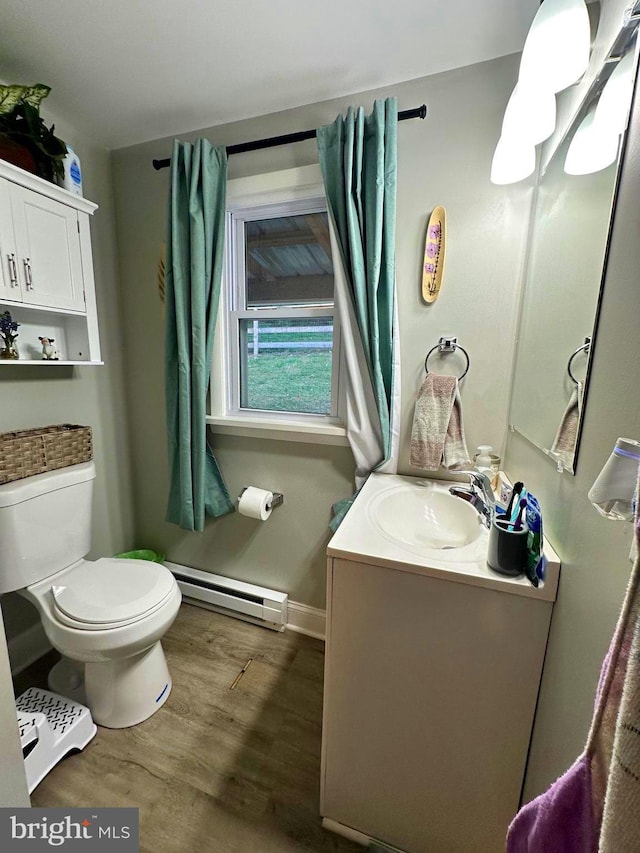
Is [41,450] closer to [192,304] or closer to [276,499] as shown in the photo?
[192,304]

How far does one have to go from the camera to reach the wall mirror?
2.14ft

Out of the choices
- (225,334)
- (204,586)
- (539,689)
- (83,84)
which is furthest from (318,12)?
(204,586)

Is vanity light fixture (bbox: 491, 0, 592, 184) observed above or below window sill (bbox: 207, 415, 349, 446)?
above

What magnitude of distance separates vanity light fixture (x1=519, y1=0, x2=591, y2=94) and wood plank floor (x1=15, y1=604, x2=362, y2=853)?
2099mm

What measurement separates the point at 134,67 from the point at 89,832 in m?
2.45

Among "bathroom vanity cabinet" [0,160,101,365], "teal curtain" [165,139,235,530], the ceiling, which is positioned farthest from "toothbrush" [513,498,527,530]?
"bathroom vanity cabinet" [0,160,101,365]

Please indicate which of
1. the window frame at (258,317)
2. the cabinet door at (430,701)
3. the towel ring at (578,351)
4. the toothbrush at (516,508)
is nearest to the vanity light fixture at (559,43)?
the towel ring at (578,351)

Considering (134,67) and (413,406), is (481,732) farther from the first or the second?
(134,67)

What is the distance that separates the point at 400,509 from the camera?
1201 mm

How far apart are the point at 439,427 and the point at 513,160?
87 cm

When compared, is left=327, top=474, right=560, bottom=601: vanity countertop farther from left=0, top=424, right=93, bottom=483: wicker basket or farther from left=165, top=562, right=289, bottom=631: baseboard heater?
left=0, top=424, right=93, bottom=483: wicker basket

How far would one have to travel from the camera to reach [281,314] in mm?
1568

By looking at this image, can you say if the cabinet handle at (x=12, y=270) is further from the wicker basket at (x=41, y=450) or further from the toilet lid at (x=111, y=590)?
the toilet lid at (x=111, y=590)

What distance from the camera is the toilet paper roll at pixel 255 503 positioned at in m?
1.58
